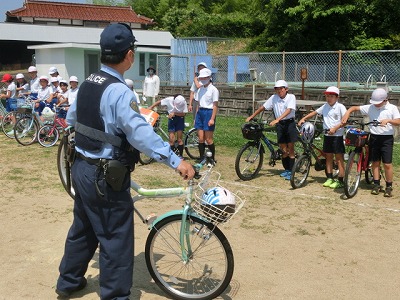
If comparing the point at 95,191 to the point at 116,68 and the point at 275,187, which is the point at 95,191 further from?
the point at 275,187

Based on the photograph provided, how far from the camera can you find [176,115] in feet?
31.6

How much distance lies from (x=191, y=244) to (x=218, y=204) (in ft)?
1.88

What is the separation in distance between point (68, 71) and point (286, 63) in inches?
616

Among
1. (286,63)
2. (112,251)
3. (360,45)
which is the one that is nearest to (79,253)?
(112,251)

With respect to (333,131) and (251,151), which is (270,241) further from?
(251,151)

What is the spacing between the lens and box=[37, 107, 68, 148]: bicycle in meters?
11.5

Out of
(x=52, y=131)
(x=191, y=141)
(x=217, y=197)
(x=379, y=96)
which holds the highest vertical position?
(x=379, y=96)

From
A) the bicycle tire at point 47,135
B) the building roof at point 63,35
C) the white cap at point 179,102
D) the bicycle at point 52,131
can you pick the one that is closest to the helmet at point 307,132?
the white cap at point 179,102

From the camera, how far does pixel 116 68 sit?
349 cm

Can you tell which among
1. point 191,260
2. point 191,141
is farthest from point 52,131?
point 191,260

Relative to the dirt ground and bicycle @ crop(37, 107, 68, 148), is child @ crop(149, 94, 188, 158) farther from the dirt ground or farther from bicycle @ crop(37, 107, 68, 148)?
bicycle @ crop(37, 107, 68, 148)

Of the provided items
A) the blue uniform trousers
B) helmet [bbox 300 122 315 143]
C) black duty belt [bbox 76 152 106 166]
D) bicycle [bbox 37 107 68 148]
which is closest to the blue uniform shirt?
black duty belt [bbox 76 152 106 166]

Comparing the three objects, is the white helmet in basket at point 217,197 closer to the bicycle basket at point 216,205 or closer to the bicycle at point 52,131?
the bicycle basket at point 216,205

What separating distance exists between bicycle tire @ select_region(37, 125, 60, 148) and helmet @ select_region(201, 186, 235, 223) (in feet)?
28.2
